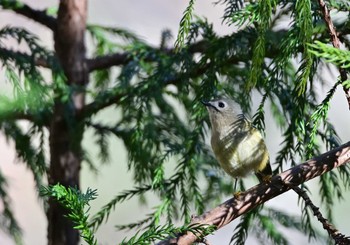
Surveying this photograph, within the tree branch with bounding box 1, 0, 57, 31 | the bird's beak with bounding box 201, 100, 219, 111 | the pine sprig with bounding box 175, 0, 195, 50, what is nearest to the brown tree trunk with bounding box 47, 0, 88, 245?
the tree branch with bounding box 1, 0, 57, 31

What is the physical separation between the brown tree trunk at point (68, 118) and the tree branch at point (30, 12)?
23mm


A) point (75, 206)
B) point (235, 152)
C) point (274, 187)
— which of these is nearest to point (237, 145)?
point (235, 152)

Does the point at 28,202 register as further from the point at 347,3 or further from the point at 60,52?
the point at 347,3

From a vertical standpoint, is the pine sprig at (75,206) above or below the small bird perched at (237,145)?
below

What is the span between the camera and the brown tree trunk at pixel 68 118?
1732 millimetres

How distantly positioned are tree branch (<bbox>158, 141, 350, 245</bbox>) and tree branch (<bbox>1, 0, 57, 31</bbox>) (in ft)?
3.06

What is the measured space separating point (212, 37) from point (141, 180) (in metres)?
0.42

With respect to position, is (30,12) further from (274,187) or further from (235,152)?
(274,187)

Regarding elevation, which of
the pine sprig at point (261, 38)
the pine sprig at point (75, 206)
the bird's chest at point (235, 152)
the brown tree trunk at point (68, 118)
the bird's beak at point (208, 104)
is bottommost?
the pine sprig at point (75, 206)

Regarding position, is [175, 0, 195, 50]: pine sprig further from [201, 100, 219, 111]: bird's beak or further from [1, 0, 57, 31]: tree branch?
[1, 0, 57, 31]: tree branch

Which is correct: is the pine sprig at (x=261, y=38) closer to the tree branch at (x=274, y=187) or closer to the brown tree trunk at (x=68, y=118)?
the tree branch at (x=274, y=187)

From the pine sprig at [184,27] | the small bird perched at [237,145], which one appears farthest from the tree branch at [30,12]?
the pine sprig at [184,27]

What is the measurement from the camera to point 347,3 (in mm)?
1256

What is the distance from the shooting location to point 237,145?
1.41 m
